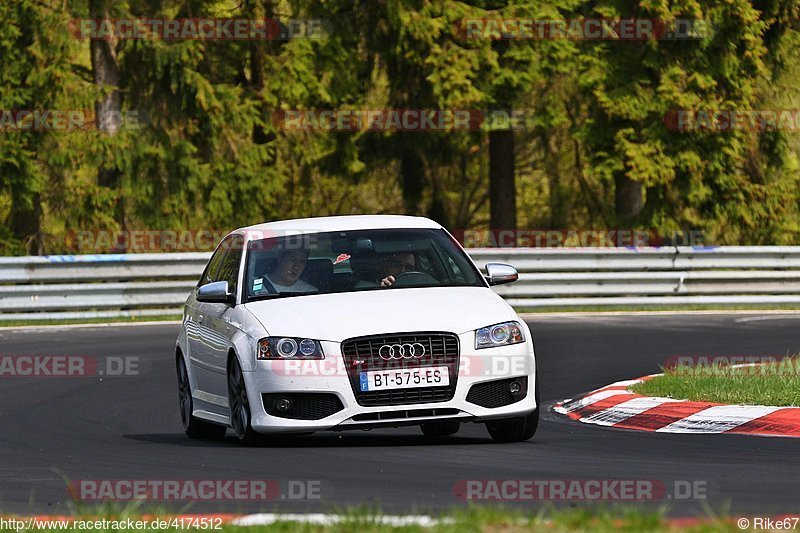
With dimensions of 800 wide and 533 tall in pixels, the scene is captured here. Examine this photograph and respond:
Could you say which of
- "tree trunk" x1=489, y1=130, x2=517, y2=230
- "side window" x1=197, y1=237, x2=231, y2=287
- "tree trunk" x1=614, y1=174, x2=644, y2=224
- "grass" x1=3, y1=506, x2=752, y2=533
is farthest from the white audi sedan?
"tree trunk" x1=614, y1=174, x2=644, y2=224

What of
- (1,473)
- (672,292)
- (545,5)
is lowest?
(672,292)

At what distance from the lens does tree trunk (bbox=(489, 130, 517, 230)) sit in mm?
34375

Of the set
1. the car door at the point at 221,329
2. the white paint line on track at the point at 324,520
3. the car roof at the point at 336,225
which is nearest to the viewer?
the white paint line on track at the point at 324,520

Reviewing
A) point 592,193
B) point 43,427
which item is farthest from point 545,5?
point 43,427

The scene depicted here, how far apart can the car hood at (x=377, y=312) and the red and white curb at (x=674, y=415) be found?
165cm

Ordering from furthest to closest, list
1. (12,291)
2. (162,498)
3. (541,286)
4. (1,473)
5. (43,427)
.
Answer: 1. (541,286)
2. (12,291)
3. (43,427)
4. (1,473)
5. (162,498)

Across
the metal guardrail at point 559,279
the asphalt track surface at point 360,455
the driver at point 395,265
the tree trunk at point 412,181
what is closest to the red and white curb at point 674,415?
the asphalt track surface at point 360,455

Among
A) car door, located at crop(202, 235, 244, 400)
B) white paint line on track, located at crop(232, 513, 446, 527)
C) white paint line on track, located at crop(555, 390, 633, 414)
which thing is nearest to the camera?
white paint line on track, located at crop(232, 513, 446, 527)

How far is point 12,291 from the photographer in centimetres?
2361

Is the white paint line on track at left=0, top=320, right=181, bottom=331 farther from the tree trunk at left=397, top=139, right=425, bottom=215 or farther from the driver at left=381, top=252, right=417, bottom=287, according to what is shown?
the driver at left=381, top=252, right=417, bottom=287

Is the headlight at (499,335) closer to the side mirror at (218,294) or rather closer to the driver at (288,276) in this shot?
the driver at (288,276)

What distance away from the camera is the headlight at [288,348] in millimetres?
10519

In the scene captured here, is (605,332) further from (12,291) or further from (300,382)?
(300,382)

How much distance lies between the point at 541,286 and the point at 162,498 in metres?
17.4
